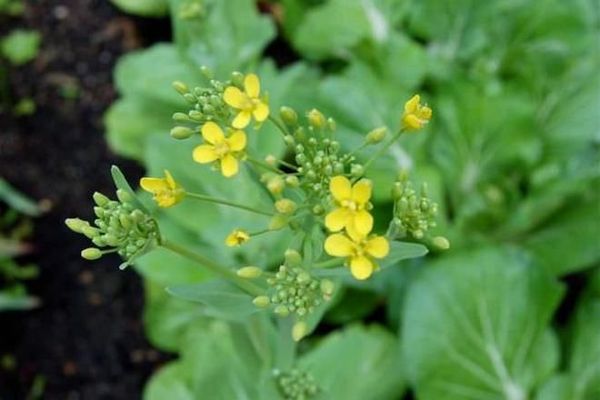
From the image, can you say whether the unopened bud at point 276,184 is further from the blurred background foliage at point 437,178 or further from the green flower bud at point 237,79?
the blurred background foliage at point 437,178

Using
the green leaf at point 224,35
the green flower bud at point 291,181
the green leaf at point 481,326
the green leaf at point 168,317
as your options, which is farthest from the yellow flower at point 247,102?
the green leaf at point 168,317

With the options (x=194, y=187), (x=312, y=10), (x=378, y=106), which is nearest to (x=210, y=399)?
(x=194, y=187)

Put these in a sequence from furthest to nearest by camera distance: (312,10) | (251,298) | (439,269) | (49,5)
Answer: (49,5), (312,10), (439,269), (251,298)

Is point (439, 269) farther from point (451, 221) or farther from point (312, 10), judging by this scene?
point (312, 10)

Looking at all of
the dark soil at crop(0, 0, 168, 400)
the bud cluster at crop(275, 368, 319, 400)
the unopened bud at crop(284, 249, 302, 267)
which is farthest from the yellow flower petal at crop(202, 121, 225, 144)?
the dark soil at crop(0, 0, 168, 400)

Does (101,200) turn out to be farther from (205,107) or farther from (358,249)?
(358,249)

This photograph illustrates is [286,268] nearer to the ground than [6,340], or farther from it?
nearer to the ground

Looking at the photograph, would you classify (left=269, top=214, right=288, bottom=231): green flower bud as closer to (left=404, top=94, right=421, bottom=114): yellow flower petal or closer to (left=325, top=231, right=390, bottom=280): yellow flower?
(left=325, top=231, right=390, bottom=280): yellow flower

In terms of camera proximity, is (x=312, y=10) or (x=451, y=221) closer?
(x=451, y=221)
